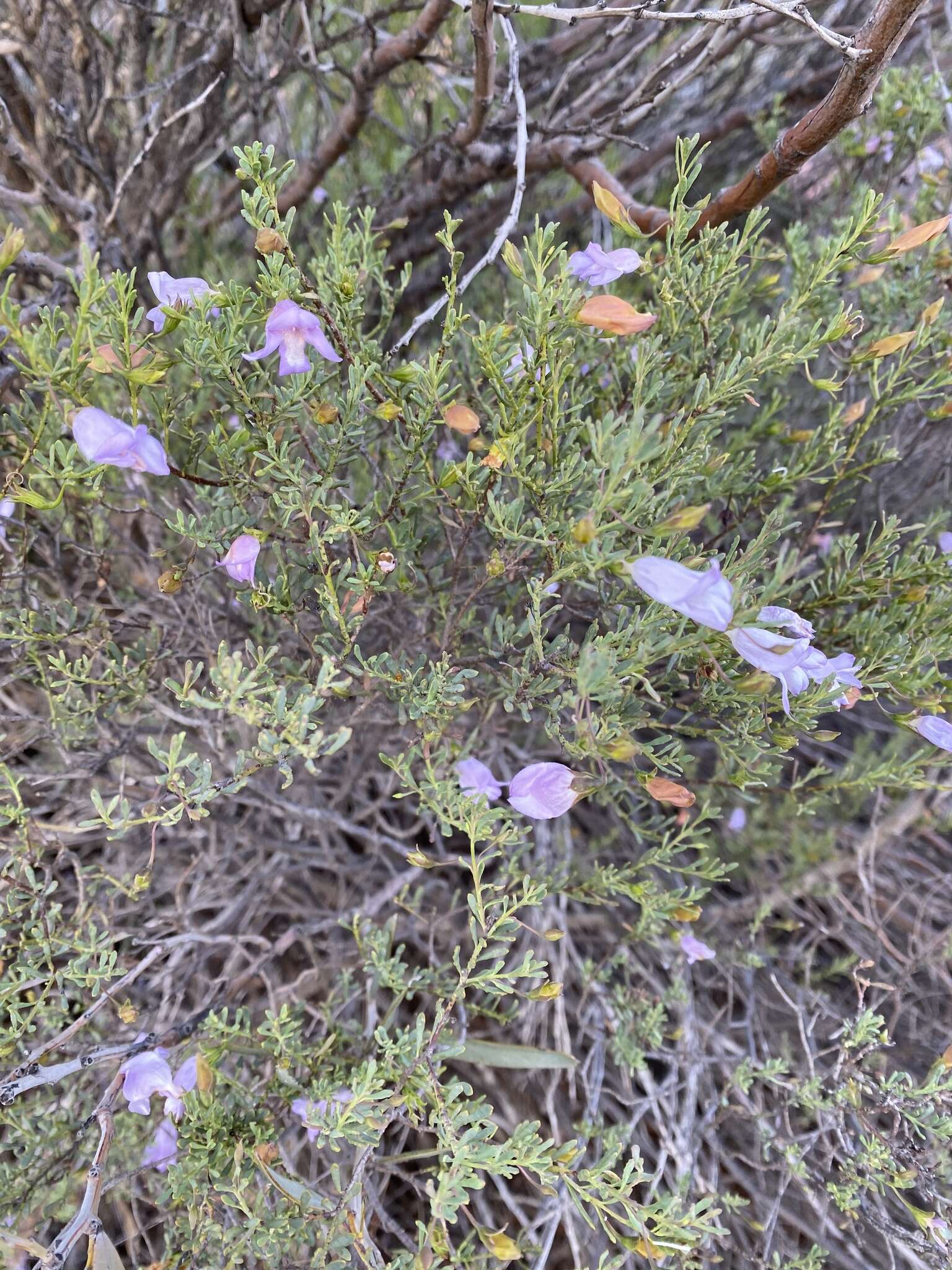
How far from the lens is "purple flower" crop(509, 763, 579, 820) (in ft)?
3.22

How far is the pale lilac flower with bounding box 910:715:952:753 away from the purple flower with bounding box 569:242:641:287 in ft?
2.44

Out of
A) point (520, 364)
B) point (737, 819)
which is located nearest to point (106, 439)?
point (520, 364)

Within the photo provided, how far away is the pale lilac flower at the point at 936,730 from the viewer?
1.07 meters

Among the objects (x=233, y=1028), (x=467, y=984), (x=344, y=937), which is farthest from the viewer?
(x=344, y=937)

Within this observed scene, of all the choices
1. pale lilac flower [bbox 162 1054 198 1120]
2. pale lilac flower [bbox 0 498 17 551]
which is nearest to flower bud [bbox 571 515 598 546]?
pale lilac flower [bbox 0 498 17 551]

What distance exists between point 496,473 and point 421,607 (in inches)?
11.4

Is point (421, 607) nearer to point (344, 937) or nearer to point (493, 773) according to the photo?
point (493, 773)

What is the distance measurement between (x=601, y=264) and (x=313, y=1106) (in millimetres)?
1212

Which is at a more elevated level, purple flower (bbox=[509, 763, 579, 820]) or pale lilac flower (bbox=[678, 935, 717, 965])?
purple flower (bbox=[509, 763, 579, 820])

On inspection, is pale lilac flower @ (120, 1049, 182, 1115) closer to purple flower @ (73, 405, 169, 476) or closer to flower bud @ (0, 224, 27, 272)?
purple flower @ (73, 405, 169, 476)

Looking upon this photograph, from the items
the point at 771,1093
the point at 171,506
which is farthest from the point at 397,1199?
the point at 171,506

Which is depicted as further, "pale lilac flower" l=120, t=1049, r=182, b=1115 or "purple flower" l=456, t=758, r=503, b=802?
"purple flower" l=456, t=758, r=503, b=802

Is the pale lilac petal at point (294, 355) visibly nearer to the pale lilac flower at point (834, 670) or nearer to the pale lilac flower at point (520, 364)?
the pale lilac flower at point (520, 364)

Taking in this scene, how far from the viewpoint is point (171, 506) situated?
1256mm
